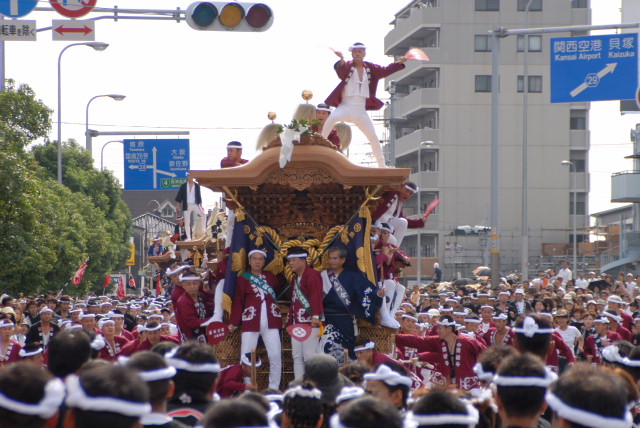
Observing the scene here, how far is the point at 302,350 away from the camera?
10.9 meters

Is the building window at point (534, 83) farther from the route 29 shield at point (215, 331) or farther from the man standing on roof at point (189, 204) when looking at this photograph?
the route 29 shield at point (215, 331)

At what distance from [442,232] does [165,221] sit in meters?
32.8

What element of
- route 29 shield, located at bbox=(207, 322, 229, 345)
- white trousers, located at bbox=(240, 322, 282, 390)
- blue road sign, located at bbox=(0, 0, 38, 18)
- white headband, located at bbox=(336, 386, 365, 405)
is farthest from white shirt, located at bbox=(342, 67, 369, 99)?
white headband, located at bbox=(336, 386, 365, 405)

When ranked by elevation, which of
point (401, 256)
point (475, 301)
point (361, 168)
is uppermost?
point (361, 168)

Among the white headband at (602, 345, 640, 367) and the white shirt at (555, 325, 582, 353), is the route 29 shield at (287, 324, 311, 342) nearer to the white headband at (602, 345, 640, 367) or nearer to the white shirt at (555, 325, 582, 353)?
the white headband at (602, 345, 640, 367)

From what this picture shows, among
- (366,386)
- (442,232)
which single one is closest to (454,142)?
(442,232)

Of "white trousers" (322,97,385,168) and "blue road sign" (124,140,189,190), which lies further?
"blue road sign" (124,140,189,190)

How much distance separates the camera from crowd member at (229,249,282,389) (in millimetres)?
10922

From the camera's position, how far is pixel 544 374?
4.61 metres

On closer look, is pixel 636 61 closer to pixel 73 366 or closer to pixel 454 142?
pixel 73 366

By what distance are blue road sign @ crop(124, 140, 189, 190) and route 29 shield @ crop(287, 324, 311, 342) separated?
21945 millimetres

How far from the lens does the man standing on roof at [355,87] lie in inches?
474

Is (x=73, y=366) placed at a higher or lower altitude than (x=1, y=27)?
lower

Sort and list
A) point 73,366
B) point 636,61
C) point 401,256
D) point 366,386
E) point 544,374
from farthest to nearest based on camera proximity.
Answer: point 636,61 < point 401,256 < point 366,386 < point 73,366 < point 544,374
